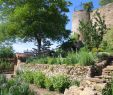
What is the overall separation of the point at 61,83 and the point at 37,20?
1273 cm

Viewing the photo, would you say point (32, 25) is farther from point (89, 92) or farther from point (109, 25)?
point (89, 92)

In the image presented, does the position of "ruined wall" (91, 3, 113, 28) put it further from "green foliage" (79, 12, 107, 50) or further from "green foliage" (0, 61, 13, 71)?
"green foliage" (0, 61, 13, 71)

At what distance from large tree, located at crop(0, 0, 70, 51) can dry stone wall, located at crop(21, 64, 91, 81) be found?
7.80 metres

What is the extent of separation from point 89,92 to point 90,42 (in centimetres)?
1328

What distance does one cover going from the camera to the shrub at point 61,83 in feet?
47.5

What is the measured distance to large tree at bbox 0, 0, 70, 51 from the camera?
26453 mm

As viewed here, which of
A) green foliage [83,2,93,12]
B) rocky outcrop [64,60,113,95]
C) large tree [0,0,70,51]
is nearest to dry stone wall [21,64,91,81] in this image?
rocky outcrop [64,60,113,95]

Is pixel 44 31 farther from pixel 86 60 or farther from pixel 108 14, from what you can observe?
pixel 86 60

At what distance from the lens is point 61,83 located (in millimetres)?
14516

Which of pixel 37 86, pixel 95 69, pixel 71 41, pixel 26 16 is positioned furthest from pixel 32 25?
pixel 95 69

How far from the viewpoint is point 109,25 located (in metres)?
26.1

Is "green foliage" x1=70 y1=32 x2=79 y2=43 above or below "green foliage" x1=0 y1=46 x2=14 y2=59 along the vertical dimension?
above

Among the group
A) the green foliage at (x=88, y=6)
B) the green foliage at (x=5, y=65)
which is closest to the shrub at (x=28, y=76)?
the green foliage at (x=5, y=65)

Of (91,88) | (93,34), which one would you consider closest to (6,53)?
(93,34)
